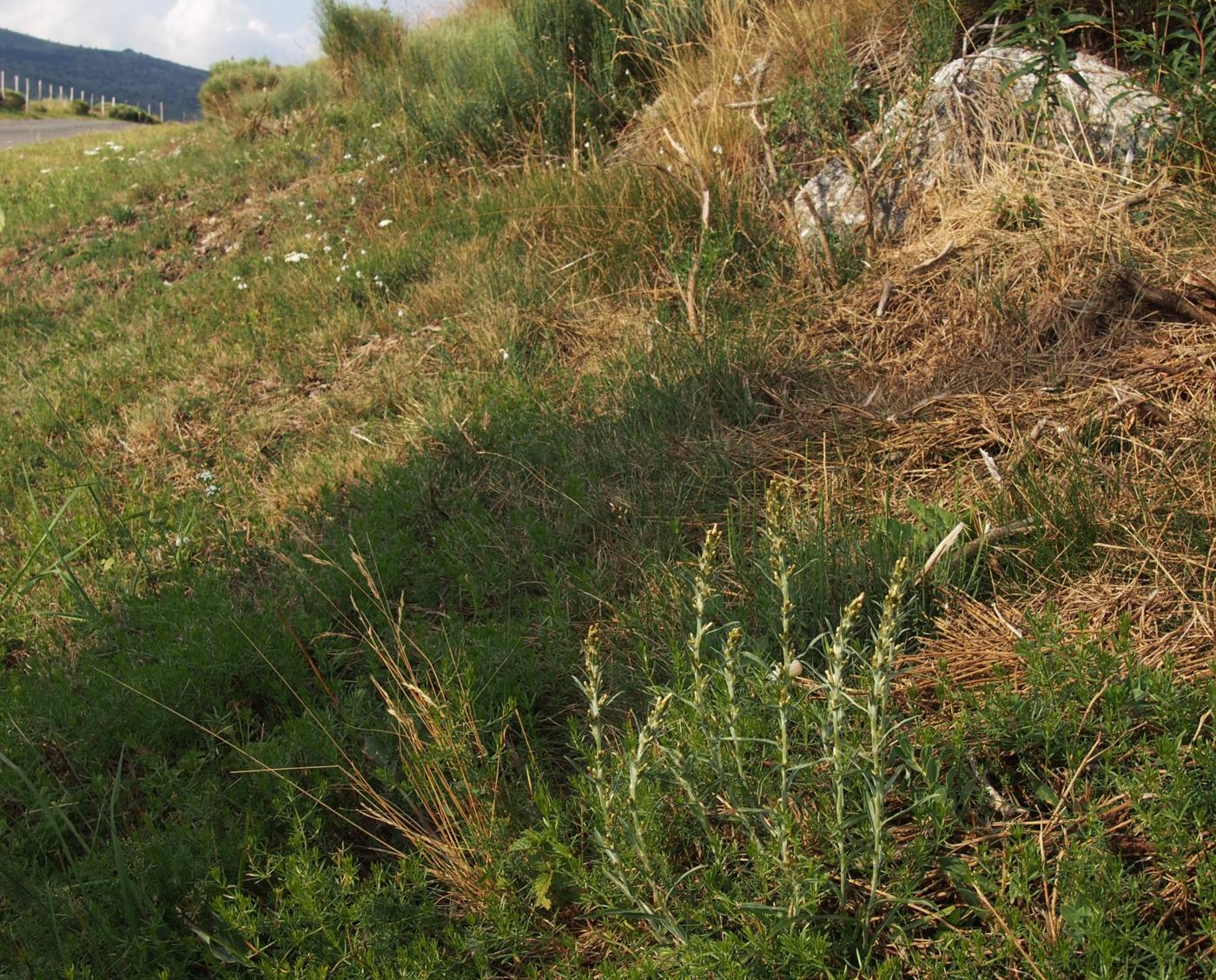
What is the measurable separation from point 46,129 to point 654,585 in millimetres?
27386

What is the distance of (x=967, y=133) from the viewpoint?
4719 millimetres

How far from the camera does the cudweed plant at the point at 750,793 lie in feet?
5.59

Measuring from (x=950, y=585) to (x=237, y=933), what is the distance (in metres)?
1.98

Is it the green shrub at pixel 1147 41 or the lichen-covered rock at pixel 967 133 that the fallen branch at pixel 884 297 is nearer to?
the lichen-covered rock at pixel 967 133

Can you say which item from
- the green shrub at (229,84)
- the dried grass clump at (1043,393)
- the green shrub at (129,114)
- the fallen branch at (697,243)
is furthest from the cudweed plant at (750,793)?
the green shrub at (129,114)

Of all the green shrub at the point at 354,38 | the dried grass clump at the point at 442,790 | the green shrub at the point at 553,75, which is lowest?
the dried grass clump at the point at 442,790

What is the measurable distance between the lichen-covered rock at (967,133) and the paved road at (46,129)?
18975 mm

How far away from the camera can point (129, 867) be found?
2223mm

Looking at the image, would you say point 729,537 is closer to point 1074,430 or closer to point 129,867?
point 1074,430

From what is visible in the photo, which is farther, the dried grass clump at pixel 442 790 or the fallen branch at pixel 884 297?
the fallen branch at pixel 884 297

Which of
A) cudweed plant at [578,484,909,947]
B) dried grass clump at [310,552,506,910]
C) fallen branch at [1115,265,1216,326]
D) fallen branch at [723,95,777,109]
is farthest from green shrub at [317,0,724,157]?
cudweed plant at [578,484,909,947]

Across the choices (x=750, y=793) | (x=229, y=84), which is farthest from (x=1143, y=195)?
(x=229, y=84)

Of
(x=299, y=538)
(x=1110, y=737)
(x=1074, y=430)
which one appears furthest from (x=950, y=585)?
(x=299, y=538)

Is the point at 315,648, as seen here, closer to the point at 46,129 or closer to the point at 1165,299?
the point at 1165,299
